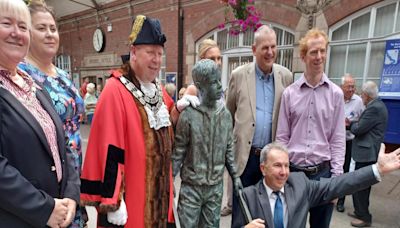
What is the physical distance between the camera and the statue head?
1.56 m

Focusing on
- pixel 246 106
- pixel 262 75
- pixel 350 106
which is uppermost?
pixel 262 75

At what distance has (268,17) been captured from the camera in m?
6.52

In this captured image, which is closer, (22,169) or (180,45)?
(22,169)

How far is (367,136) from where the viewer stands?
3.26 metres

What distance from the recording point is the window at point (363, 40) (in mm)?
5129

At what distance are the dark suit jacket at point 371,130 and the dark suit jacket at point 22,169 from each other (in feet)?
11.0

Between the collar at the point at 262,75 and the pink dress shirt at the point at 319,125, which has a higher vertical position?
the collar at the point at 262,75

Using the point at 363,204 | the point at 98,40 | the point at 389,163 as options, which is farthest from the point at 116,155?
the point at 98,40

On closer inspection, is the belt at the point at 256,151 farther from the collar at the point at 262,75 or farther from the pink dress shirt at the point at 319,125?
the collar at the point at 262,75

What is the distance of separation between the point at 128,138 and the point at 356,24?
5.80m

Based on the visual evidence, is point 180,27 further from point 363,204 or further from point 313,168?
point 313,168

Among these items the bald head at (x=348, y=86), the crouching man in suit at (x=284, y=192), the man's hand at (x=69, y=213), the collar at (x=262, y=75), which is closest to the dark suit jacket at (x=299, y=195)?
the crouching man in suit at (x=284, y=192)

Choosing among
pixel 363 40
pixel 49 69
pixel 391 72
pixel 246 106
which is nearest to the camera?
pixel 49 69

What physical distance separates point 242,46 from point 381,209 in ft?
17.0
